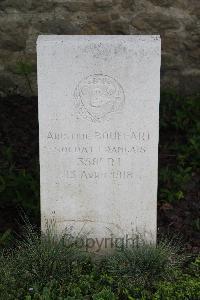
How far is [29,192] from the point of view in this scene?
5051 millimetres

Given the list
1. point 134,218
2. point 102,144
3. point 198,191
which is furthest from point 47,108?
point 198,191

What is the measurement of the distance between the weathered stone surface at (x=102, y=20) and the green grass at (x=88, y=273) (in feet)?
8.69

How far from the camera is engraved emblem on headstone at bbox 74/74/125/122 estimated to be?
4039 mm

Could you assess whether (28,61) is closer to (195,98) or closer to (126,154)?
(195,98)

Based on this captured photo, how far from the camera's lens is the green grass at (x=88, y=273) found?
405 centimetres

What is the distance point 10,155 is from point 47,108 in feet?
4.94

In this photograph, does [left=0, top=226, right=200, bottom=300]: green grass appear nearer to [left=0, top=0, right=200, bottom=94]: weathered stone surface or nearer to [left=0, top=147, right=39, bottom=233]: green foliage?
[left=0, top=147, right=39, bottom=233]: green foliage

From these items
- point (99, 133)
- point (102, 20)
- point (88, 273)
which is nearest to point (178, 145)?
point (102, 20)

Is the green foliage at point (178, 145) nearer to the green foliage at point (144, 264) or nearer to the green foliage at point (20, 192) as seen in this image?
the green foliage at point (144, 264)

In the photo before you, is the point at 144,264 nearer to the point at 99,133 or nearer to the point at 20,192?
the point at 99,133

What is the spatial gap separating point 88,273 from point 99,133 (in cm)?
94

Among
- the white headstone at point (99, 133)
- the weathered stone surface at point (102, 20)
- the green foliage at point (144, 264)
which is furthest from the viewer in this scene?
the weathered stone surface at point (102, 20)

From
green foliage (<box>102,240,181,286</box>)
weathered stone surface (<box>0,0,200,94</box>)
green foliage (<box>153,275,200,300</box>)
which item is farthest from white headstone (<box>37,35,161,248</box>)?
weathered stone surface (<box>0,0,200,94</box>)

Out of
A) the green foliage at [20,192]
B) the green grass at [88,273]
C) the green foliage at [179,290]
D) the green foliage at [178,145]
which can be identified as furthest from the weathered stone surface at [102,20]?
the green foliage at [179,290]
